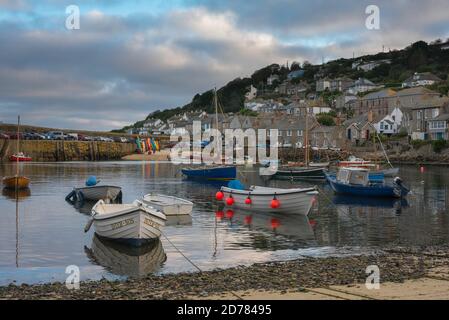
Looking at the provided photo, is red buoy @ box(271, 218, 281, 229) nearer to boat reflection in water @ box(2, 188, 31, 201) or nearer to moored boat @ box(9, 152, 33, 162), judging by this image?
boat reflection in water @ box(2, 188, 31, 201)

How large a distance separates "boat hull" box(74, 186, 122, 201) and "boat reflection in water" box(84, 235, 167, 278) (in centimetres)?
1439

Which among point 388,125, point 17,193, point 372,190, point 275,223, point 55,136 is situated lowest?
point 275,223

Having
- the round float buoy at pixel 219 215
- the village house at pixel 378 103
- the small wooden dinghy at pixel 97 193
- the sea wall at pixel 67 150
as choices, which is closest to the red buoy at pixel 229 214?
the round float buoy at pixel 219 215

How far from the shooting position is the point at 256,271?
16.0 metres

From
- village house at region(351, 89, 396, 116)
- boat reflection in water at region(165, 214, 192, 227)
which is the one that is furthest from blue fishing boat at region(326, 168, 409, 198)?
village house at region(351, 89, 396, 116)

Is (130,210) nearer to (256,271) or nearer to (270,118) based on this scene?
(256,271)

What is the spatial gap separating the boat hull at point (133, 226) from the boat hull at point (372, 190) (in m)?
26.1

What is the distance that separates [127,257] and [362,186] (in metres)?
29.2

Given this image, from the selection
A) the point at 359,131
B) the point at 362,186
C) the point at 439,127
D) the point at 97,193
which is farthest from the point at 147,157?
the point at 97,193

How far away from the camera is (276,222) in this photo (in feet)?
97.3

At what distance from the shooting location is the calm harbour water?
18672 mm

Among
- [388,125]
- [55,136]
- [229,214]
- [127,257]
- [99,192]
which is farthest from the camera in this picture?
[388,125]

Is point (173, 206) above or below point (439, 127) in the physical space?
below

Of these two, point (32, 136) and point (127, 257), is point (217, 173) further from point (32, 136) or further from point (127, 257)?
point (32, 136)
